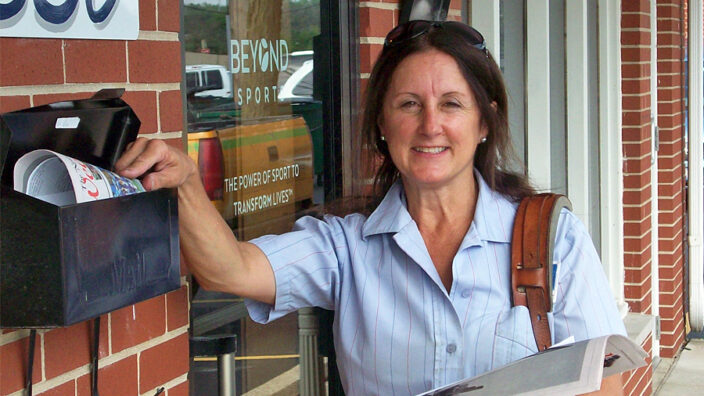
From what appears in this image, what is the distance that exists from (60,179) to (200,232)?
47 cm

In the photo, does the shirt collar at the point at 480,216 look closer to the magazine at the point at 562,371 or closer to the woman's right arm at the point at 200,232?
the woman's right arm at the point at 200,232

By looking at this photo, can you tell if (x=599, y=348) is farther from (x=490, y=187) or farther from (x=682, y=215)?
(x=682, y=215)

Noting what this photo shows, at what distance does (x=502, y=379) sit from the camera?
183cm

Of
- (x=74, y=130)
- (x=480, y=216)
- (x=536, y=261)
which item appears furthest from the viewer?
(x=480, y=216)

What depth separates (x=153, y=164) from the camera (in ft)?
6.12

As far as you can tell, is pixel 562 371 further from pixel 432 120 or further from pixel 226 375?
pixel 226 375

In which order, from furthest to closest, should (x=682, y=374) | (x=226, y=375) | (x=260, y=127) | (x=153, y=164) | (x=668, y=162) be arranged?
(x=668, y=162) < (x=682, y=374) < (x=260, y=127) < (x=226, y=375) < (x=153, y=164)

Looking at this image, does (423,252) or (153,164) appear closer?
(153,164)

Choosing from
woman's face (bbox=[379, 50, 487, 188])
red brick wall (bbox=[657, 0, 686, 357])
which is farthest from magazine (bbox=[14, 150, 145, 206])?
red brick wall (bbox=[657, 0, 686, 357])

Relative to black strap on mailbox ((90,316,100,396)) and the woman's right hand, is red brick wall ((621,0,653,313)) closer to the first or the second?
the woman's right hand

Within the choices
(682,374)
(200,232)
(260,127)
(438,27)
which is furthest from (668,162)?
(200,232)

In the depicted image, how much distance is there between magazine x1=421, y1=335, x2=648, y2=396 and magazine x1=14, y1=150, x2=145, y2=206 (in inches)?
28.1

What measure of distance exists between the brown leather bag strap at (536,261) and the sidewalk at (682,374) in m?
4.67

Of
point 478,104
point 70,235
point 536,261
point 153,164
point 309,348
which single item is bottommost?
point 309,348
